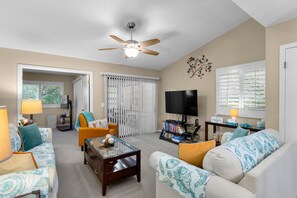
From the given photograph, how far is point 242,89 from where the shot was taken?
11.8 ft

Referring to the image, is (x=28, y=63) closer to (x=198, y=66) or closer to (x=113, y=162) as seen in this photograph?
(x=113, y=162)

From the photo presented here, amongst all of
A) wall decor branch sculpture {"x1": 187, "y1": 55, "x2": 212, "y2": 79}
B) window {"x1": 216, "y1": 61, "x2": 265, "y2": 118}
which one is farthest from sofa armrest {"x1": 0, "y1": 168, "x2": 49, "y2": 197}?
wall decor branch sculpture {"x1": 187, "y1": 55, "x2": 212, "y2": 79}

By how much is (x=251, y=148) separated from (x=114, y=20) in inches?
120

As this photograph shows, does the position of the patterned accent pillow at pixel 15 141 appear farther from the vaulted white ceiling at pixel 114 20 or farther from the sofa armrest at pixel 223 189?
the sofa armrest at pixel 223 189

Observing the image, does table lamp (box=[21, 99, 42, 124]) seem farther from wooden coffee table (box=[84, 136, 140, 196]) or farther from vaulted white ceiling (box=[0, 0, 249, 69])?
wooden coffee table (box=[84, 136, 140, 196])

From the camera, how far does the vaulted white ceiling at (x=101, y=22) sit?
8.64ft

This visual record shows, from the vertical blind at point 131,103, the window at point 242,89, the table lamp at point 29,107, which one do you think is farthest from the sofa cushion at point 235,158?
the vertical blind at point 131,103

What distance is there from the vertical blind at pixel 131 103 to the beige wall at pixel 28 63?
27 centimetres

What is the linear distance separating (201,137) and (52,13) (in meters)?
4.56

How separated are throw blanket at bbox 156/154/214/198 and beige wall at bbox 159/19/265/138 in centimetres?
298

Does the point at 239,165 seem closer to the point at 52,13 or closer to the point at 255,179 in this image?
the point at 255,179

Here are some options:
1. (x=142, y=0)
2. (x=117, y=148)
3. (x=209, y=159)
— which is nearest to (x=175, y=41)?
(x=142, y=0)

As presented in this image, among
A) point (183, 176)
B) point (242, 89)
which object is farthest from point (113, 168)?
point (242, 89)

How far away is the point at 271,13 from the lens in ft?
6.98
